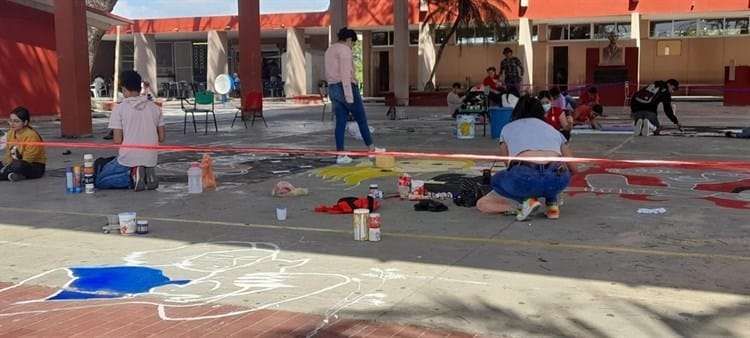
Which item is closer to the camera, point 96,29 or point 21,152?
point 21,152

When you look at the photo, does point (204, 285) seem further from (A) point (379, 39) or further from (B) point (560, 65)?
(A) point (379, 39)

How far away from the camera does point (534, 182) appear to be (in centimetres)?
678

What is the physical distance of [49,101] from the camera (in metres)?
23.0

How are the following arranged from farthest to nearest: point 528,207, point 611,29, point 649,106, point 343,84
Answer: point 611,29 < point 649,106 < point 343,84 < point 528,207

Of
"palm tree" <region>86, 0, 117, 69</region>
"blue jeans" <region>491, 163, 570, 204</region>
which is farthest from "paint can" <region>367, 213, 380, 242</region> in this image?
"palm tree" <region>86, 0, 117, 69</region>

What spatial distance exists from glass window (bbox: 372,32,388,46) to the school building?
0.06m

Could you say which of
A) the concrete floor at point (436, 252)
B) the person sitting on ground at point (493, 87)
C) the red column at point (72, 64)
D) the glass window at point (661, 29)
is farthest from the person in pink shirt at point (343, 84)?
the glass window at point (661, 29)

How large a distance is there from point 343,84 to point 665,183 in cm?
465

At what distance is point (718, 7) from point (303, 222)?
27917 millimetres

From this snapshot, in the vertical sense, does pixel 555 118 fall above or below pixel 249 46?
below

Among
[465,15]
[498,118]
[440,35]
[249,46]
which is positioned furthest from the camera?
[440,35]

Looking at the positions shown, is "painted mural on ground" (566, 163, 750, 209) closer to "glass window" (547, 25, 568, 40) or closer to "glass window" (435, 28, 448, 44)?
"glass window" (435, 28, 448, 44)

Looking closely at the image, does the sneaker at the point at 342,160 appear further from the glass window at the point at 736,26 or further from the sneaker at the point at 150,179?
the glass window at the point at 736,26

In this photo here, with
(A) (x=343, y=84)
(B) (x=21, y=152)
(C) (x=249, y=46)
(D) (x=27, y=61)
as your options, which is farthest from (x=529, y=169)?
(D) (x=27, y=61)
